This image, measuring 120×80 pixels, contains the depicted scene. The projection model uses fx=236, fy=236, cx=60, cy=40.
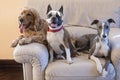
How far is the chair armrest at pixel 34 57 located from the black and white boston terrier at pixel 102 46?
49cm

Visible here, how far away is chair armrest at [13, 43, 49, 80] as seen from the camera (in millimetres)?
2189

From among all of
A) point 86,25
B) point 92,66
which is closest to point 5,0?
point 86,25

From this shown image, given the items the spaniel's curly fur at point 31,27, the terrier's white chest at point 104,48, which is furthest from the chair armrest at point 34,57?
the terrier's white chest at point 104,48

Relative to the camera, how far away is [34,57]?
7.20ft

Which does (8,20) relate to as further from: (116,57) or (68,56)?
(116,57)

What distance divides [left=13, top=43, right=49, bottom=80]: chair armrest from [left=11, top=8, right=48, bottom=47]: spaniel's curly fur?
0.14 m

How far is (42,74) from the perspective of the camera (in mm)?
2230

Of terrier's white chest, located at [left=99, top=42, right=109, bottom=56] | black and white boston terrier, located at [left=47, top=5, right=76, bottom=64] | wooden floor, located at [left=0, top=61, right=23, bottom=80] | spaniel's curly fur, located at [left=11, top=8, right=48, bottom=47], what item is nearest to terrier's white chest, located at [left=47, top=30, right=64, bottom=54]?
black and white boston terrier, located at [left=47, top=5, right=76, bottom=64]

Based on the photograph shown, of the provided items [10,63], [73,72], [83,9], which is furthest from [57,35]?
[10,63]

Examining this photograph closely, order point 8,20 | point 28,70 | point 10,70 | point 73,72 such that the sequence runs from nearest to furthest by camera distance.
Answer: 1. point 73,72
2. point 28,70
3. point 8,20
4. point 10,70

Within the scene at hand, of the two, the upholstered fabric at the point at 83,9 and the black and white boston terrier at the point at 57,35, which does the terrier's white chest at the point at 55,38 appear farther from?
the upholstered fabric at the point at 83,9

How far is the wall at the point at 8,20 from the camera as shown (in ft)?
10.5

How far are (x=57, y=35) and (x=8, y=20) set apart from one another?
3.86 feet

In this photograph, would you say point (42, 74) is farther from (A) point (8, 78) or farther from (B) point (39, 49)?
(A) point (8, 78)
